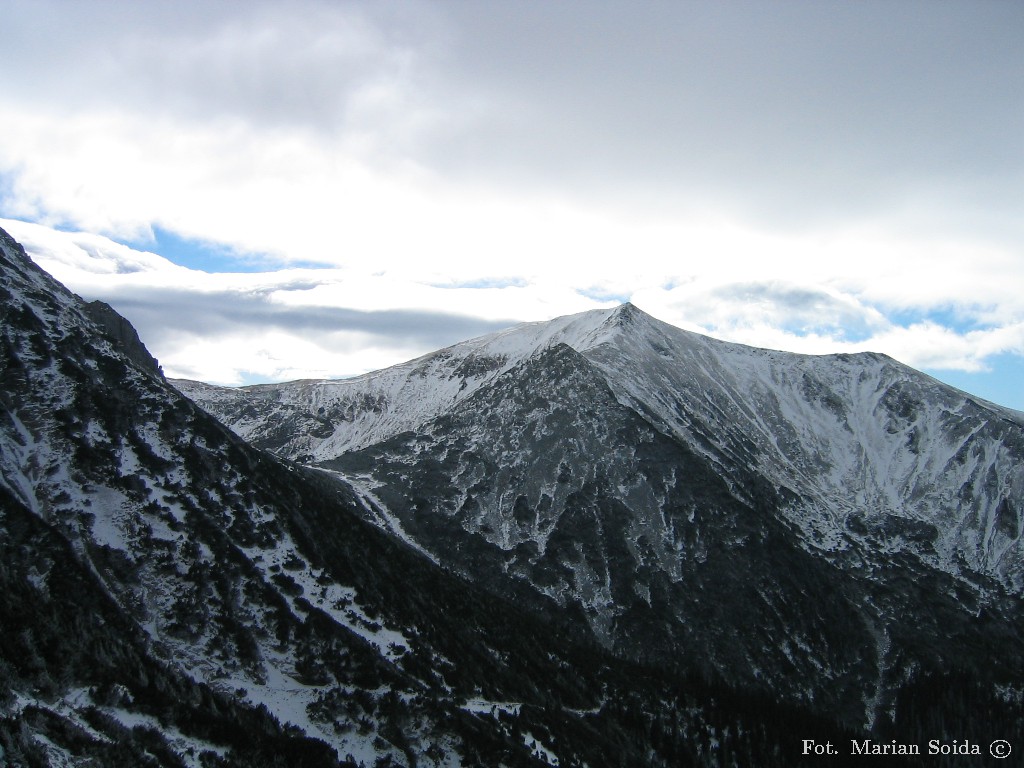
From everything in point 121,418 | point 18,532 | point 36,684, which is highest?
point 121,418

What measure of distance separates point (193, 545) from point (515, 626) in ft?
256

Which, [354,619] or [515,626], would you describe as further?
[515,626]

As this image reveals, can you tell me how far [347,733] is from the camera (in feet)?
388

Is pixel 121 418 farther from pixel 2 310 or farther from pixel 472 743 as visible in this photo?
pixel 472 743

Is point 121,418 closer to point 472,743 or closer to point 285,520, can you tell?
point 285,520

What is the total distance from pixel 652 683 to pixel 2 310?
15627 centimetres

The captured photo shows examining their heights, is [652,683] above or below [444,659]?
below

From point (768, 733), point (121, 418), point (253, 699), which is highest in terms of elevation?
point (121, 418)

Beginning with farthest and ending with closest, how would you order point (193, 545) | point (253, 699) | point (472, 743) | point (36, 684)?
1. point (193, 545)
2. point (472, 743)
3. point (253, 699)
4. point (36, 684)

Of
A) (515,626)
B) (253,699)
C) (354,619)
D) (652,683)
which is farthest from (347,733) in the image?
(652,683)

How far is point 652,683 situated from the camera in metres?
192

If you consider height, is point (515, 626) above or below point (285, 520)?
below

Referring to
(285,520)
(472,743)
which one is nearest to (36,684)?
(472,743)

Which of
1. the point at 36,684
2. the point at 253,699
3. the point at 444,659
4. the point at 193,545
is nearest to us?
the point at 36,684
